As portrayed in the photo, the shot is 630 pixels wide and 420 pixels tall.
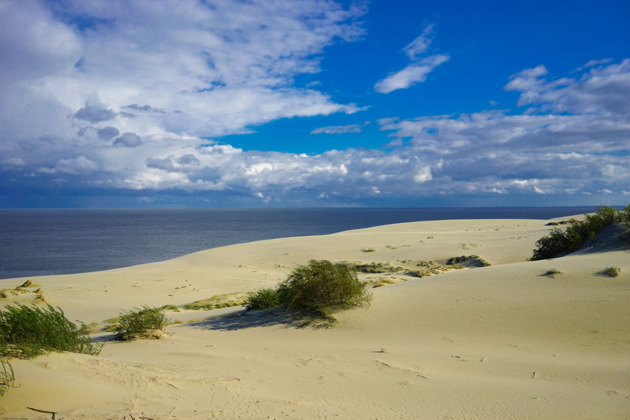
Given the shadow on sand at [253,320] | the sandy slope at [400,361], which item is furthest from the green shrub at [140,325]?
the shadow on sand at [253,320]

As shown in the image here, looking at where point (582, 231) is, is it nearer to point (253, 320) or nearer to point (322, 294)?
point (322, 294)

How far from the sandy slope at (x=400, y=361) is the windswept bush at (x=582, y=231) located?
9.33 ft

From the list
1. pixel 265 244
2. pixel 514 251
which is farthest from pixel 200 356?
pixel 265 244

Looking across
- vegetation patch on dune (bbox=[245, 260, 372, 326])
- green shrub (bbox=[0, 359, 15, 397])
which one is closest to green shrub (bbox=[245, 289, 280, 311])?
vegetation patch on dune (bbox=[245, 260, 372, 326])

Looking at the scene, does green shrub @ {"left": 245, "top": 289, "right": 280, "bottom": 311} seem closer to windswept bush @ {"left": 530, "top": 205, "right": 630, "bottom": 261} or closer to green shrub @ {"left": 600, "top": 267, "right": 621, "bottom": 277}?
green shrub @ {"left": 600, "top": 267, "right": 621, "bottom": 277}

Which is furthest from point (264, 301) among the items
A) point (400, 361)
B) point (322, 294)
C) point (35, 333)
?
point (35, 333)

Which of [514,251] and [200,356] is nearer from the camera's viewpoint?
[200,356]

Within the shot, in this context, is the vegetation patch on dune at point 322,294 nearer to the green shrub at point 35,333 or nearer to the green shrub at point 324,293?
the green shrub at point 324,293

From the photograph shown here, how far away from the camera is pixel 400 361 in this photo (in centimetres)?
691

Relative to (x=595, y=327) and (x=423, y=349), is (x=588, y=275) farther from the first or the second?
(x=423, y=349)

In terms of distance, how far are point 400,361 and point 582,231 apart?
42.3 feet

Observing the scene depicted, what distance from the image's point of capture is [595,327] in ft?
26.1

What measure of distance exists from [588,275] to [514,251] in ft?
52.7

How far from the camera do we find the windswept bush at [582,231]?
15.1 metres
